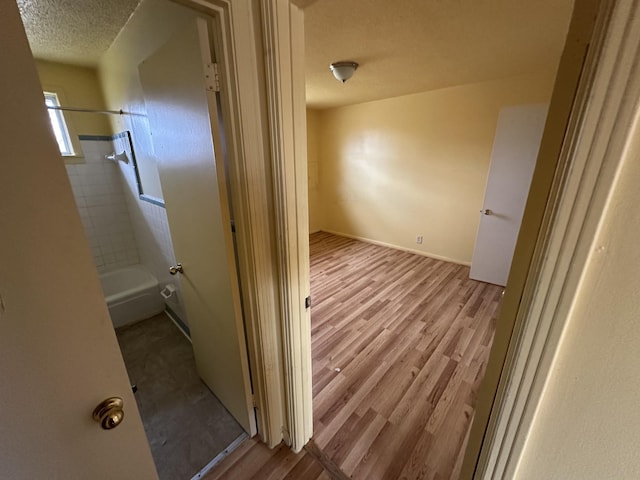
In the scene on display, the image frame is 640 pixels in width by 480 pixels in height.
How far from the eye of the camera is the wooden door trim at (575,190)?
0.33 m

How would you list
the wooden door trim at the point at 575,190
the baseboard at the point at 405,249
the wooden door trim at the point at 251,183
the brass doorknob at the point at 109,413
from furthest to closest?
the baseboard at the point at 405,249, the wooden door trim at the point at 251,183, the brass doorknob at the point at 109,413, the wooden door trim at the point at 575,190

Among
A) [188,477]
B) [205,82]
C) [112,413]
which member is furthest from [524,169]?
[188,477]

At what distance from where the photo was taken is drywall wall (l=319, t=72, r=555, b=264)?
3031 mm

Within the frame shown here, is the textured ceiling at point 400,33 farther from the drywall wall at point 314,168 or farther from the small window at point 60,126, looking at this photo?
the drywall wall at point 314,168

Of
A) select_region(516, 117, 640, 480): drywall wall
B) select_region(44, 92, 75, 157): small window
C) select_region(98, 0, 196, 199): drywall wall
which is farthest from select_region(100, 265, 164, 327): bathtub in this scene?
select_region(516, 117, 640, 480): drywall wall

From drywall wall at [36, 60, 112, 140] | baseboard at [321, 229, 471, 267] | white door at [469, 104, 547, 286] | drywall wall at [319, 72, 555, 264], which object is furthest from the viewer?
baseboard at [321, 229, 471, 267]

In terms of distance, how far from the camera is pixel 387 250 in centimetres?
425

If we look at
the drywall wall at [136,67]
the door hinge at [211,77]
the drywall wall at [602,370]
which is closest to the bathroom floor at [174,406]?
the drywall wall at [136,67]

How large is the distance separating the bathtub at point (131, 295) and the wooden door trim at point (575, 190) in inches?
112

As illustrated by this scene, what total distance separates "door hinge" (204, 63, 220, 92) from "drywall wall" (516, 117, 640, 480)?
1.06 meters

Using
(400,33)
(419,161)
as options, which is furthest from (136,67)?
(419,161)

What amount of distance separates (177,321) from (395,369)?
2.02 metres

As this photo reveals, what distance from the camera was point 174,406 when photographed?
1630 mm

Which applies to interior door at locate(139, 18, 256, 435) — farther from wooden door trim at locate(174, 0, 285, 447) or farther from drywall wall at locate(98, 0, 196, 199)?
drywall wall at locate(98, 0, 196, 199)
